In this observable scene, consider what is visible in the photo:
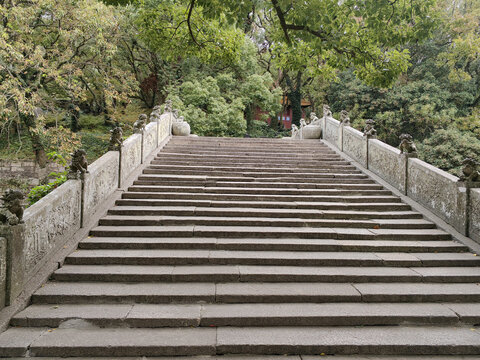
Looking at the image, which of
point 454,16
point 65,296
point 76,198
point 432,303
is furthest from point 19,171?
point 454,16

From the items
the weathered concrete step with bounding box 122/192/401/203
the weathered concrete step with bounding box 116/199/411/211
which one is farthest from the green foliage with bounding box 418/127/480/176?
the weathered concrete step with bounding box 116/199/411/211

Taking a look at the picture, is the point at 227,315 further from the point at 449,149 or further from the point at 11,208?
the point at 449,149

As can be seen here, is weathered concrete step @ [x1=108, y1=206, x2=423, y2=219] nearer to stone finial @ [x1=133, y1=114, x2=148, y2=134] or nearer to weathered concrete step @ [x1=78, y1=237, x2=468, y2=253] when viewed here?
weathered concrete step @ [x1=78, y1=237, x2=468, y2=253]

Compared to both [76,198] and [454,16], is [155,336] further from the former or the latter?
[454,16]

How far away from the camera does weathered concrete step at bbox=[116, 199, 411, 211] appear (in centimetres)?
646

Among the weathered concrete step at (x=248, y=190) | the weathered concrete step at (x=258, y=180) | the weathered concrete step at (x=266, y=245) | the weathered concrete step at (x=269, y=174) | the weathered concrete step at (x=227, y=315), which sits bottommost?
the weathered concrete step at (x=227, y=315)

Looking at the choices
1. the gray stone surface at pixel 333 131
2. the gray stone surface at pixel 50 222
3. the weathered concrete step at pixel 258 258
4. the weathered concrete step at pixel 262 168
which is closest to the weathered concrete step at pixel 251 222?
the gray stone surface at pixel 50 222

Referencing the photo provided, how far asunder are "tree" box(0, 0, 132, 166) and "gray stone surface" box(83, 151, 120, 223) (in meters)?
5.13

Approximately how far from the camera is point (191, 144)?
11039 mm

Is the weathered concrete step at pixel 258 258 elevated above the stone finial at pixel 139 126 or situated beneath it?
situated beneath

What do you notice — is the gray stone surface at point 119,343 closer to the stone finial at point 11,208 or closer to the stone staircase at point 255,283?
the stone staircase at point 255,283

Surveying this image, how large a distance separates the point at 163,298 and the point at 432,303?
10.9 feet

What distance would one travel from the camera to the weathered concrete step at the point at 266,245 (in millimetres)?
4949

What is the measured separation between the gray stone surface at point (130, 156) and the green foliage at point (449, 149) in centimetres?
1341
